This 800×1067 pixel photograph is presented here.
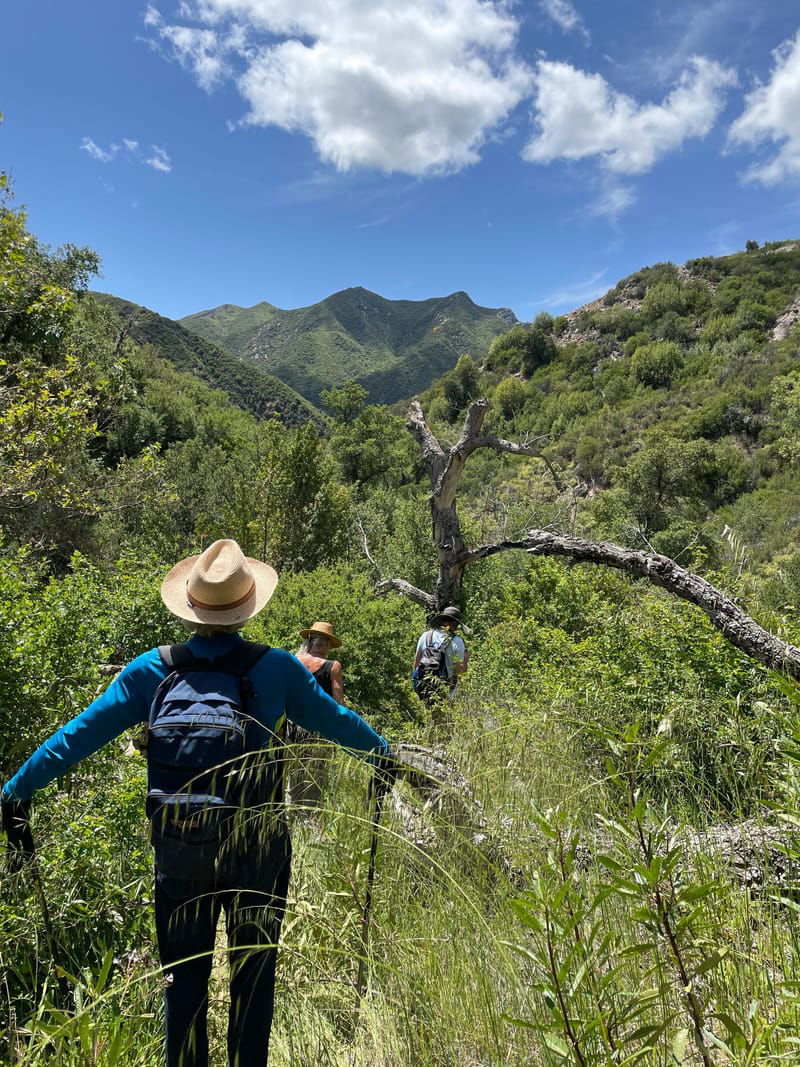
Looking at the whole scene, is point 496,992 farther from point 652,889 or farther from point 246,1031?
point 246,1031

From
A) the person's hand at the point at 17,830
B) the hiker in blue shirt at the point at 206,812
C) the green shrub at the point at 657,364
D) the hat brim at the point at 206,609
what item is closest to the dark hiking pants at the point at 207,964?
the hiker in blue shirt at the point at 206,812

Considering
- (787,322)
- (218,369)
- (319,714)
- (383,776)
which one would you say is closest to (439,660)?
(319,714)

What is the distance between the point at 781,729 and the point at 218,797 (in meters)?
2.92

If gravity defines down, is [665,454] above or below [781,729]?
above

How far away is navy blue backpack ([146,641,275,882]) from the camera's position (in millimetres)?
1554

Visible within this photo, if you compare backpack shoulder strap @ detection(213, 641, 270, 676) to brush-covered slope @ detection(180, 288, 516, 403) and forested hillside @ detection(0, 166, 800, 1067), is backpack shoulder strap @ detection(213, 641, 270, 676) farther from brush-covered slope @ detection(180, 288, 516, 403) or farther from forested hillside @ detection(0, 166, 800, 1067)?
brush-covered slope @ detection(180, 288, 516, 403)

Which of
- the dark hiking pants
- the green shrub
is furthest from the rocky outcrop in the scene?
the dark hiking pants

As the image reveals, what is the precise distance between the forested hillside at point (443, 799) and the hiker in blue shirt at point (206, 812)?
5.3 inches

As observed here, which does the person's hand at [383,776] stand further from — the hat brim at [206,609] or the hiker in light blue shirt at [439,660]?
the hiker in light blue shirt at [439,660]

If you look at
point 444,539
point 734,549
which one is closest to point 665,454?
point 444,539

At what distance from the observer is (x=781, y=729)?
304 centimetres

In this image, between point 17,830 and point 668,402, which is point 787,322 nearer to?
point 668,402

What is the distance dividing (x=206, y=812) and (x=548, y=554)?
5.89 m

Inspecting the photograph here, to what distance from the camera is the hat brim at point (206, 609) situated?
191cm
